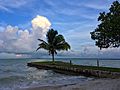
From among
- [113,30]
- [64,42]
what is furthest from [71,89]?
[64,42]

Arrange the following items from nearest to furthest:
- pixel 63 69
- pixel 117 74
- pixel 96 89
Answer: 1. pixel 96 89
2. pixel 117 74
3. pixel 63 69

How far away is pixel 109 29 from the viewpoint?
3781 cm

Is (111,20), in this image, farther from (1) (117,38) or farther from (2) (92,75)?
(2) (92,75)

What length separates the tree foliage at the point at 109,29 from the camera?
36969mm

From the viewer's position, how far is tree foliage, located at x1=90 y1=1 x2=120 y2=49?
36969 mm

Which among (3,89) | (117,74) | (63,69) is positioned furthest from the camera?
(63,69)

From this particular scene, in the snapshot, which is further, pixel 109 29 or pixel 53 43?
pixel 53 43

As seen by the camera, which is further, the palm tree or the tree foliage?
the palm tree

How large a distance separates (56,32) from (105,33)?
3441 centimetres

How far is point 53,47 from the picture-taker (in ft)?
234

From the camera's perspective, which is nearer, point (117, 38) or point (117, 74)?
point (117, 74)

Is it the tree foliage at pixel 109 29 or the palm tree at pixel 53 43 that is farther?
the palm tree at pixel 53 43

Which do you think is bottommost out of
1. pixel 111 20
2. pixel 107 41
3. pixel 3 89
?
pixel 3 89

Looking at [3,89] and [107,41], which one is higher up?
[107,41]
